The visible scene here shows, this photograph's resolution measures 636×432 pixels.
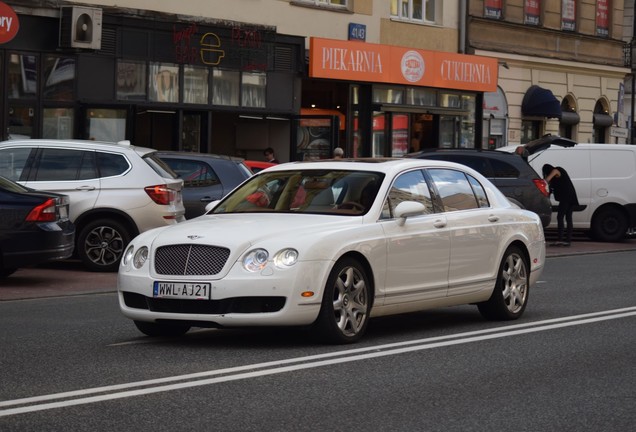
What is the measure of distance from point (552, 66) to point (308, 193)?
99.5 feet

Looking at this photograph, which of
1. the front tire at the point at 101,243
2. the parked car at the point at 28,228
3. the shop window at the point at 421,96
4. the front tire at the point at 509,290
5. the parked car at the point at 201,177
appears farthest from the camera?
the shop window at the point at 421,96

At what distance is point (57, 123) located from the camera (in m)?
26.3

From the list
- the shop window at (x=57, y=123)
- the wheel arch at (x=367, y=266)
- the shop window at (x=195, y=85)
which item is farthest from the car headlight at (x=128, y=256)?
the shop window at (x=195, y=85)

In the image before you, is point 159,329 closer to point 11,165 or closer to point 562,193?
point 11,165

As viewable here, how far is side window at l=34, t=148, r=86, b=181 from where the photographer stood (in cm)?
1800

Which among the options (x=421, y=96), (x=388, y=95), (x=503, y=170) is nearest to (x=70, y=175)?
(x=503, y=170)

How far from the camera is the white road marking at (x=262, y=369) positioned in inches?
302

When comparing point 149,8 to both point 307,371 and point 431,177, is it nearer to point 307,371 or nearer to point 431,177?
point 431,177

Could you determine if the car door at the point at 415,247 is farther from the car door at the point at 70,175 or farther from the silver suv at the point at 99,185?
the car door at the point at 70,175

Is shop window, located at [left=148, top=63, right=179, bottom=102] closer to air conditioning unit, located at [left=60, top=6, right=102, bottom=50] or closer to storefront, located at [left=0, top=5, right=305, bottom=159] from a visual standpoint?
storefront, located at [left=0, top=5, right=305, bottom=159]

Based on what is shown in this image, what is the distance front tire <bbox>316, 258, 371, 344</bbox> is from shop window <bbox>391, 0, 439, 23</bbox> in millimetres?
24402

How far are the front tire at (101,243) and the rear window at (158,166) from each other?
879mm

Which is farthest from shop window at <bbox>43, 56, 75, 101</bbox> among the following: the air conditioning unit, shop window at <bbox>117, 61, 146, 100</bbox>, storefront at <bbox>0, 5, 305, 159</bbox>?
shop window at <bbox>117, 61, 146, 100</bbox>

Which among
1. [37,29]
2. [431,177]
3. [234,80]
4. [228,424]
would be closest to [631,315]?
[431,177]
